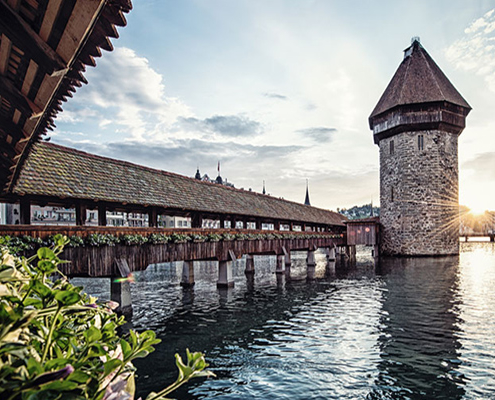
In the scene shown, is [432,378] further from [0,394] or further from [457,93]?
[457,93]

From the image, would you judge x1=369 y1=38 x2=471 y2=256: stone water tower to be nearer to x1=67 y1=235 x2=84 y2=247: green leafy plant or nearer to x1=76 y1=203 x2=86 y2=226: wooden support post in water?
x1=76 y1=203 x2=86 y2=226: wooden support post in water

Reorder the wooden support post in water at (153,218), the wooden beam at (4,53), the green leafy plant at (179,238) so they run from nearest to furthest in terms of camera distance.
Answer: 1. the wooden beam at (4,53)
2. the green leafy plant at (179,238)
3. the wooden support post in water at (153,218)

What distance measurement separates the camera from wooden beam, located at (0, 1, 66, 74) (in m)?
3.35

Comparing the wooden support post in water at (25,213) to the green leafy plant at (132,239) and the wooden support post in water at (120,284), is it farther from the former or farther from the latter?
the wooden support post in water at (120,284)

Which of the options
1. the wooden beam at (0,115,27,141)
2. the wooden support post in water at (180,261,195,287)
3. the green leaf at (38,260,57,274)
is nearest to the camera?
the green leaf at (38,260,57,274)

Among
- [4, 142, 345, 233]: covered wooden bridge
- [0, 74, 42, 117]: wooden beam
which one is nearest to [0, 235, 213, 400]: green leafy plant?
[0, 74, 42, 117]: wooden beam

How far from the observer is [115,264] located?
44.3ft

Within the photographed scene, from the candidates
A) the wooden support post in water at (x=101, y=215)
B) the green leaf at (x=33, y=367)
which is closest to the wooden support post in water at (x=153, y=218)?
the wooden support post in water at (x=101, y=215)

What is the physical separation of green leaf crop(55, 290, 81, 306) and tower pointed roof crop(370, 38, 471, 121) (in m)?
43.2

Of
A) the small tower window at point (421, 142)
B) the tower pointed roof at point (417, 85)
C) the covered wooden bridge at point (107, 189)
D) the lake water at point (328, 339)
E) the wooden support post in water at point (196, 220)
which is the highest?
the tower pointed roof at point (417, 85)

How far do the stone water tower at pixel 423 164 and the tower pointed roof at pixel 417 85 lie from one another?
97 mm

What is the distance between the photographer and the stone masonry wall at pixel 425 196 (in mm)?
39625

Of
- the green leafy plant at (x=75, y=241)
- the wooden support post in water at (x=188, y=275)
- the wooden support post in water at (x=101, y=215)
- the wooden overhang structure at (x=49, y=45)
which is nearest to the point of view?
the wooden overhang structure at (x=49, y=45)

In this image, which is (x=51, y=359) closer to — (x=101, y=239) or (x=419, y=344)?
(x=419, y=344)
